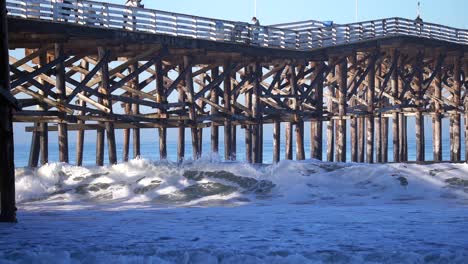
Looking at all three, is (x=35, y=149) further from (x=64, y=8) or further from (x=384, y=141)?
(x=384, y=141)

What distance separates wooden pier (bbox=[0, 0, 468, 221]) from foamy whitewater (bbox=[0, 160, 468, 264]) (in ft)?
8.23

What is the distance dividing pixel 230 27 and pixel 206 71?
203 cm

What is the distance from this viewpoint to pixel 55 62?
750 inches

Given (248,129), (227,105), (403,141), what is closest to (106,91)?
(227,105)

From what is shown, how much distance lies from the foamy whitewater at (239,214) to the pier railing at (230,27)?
359cm

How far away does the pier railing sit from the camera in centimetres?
1950

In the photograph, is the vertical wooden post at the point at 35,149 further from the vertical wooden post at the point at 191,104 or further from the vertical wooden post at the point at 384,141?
the vertical wooden post at the point at 384,141

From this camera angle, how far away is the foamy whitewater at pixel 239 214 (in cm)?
841

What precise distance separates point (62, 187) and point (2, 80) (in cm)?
790

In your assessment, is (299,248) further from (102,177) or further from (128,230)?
(102,177)

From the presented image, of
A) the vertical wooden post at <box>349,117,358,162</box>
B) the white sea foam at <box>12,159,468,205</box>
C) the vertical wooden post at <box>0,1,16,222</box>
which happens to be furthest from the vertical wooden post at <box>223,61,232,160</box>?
the vertical wooden post at <box>0,1,16,222</box>

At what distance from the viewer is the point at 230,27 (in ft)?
77.8

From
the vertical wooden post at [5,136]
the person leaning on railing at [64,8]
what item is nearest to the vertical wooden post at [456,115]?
the person leaning on railing at [64,8]

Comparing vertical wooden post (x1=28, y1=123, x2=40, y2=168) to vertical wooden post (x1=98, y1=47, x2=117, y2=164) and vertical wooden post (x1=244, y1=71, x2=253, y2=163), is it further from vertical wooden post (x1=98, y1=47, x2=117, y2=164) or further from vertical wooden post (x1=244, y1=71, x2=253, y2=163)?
vertical wooden post (x1=244, y1=71, x2=253, y2=163)
